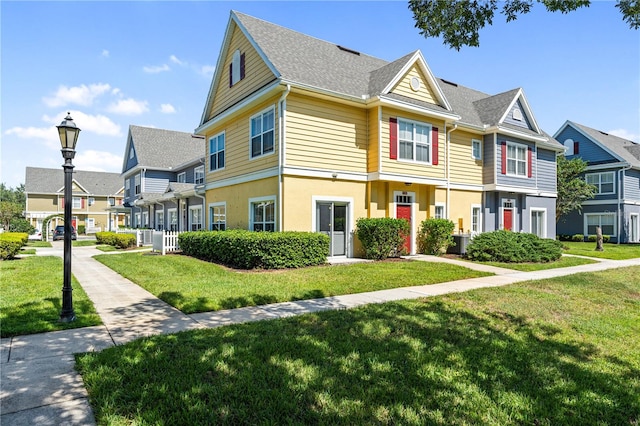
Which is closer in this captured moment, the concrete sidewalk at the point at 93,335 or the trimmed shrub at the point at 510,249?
the concrete sidewalk at the point at 93,335

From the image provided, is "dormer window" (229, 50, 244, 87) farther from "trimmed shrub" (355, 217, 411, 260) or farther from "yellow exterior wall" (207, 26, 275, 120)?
"trimmed shrub" (355, 217, 411, 260)

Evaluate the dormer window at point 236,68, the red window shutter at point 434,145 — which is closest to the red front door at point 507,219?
the red window shutter at point 434,145

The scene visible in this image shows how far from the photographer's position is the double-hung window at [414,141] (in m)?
15.2

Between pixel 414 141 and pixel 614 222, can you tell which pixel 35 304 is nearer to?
pixel 414 141

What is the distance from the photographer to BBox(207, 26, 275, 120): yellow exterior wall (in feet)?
47.6

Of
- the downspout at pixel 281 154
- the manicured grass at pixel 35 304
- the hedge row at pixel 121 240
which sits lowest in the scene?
the manicured grass at pixel 35 304

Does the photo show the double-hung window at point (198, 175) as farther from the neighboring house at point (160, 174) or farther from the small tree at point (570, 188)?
the small tree at point (570, 188)

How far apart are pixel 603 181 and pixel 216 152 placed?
31.1 meters

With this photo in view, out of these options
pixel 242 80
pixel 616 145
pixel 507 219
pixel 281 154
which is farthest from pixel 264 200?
pixel 616 145

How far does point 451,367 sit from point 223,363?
2.57 m

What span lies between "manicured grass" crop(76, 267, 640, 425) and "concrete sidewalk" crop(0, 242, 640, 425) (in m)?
0.23

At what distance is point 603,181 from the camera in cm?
3039

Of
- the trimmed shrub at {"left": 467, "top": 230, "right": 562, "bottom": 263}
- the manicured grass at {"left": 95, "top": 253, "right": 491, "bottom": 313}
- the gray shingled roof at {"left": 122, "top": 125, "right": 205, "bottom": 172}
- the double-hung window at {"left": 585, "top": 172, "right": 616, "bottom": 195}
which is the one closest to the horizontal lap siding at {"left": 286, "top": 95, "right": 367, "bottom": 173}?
the manicured grass at {"left": 95, "top": 253, "right": 491, "bottom": 313}

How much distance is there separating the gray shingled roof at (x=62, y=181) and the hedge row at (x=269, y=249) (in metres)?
50.0
